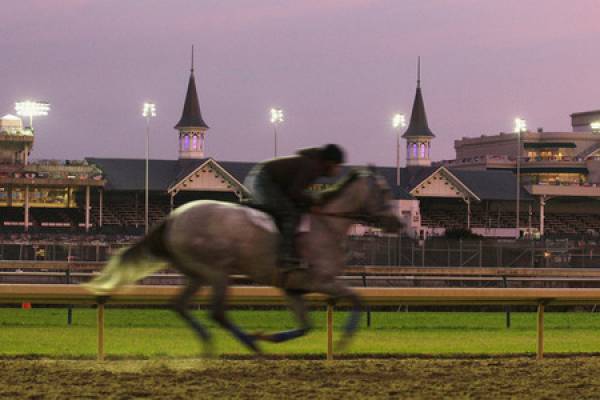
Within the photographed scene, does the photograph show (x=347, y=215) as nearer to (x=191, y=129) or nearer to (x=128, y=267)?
(x=128, y=267)

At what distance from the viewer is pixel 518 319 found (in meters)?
23.0

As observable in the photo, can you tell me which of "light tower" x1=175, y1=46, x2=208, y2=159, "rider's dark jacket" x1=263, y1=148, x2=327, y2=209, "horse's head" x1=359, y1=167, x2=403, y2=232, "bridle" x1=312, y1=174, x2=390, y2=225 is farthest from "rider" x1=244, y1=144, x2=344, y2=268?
"light tower" x1=175, y1=46, x2=208, y2=159

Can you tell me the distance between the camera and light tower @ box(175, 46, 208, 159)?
8312 centimetres

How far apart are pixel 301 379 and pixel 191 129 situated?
248 ft

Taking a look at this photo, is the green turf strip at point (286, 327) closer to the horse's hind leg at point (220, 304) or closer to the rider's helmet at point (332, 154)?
the horse's hind leg at point (220, 304)

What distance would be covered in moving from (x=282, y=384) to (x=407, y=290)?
3.75 meters

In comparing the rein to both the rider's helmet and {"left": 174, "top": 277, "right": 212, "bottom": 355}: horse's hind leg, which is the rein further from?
{"left": 174, "top": 277, "right": 212, "bottom": 355}: horse's hind leg

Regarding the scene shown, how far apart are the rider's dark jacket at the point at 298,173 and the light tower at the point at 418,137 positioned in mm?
79429

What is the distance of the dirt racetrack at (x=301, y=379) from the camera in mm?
9484

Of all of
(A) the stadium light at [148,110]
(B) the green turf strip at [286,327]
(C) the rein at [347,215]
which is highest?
(A) the stadium light at [148,110]

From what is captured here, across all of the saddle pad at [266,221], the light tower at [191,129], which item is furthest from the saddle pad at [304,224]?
the light tower at [191,129]

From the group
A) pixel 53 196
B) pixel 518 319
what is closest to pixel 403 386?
pixel 518 319

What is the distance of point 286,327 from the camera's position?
749 inches

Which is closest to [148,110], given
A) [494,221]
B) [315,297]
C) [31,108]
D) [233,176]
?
[233,176]
